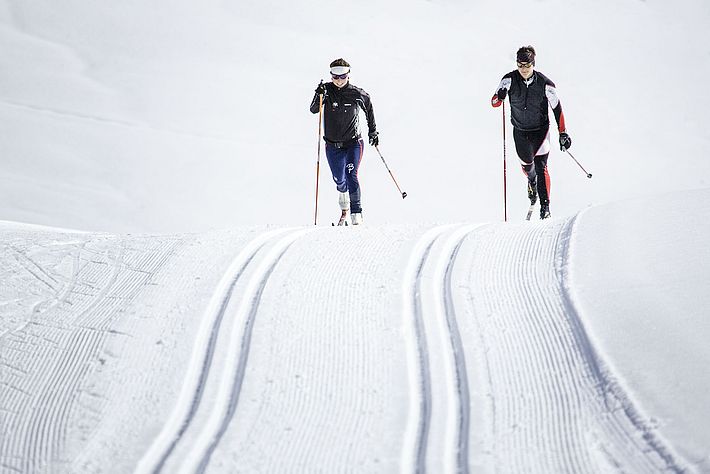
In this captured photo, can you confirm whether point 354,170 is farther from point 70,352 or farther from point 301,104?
point 301,104

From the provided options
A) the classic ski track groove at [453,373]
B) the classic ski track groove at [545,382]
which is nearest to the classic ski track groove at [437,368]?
the classic ski track groove at [453,373]

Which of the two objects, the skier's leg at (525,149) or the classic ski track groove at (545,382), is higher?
the skier's leg at (525,149)

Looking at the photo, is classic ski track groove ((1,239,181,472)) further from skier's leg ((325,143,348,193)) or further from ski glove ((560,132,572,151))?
ski glove ((560,132,572,151))

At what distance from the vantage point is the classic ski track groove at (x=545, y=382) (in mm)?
3822

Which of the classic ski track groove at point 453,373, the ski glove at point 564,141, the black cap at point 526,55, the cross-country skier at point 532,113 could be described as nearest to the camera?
the classic ski track groove at point 453,373

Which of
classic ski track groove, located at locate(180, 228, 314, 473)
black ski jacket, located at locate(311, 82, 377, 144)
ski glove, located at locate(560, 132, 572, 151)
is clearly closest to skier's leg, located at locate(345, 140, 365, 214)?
black ski jacket, located at locate(311, 82, 377, 144)

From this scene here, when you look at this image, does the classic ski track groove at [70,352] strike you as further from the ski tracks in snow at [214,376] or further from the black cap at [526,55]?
the black cap at [526,55]

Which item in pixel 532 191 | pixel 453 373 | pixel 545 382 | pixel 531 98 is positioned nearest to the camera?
pixel 545 382

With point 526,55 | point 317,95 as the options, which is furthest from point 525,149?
point 317,95

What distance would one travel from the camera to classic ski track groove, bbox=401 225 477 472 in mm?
3949

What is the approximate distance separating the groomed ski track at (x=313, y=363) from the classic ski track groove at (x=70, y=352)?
0.01 m

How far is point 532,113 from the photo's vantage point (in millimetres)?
8164

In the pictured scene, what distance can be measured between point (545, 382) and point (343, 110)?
4.36m

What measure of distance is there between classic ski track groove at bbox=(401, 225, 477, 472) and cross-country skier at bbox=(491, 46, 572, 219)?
2.49m
